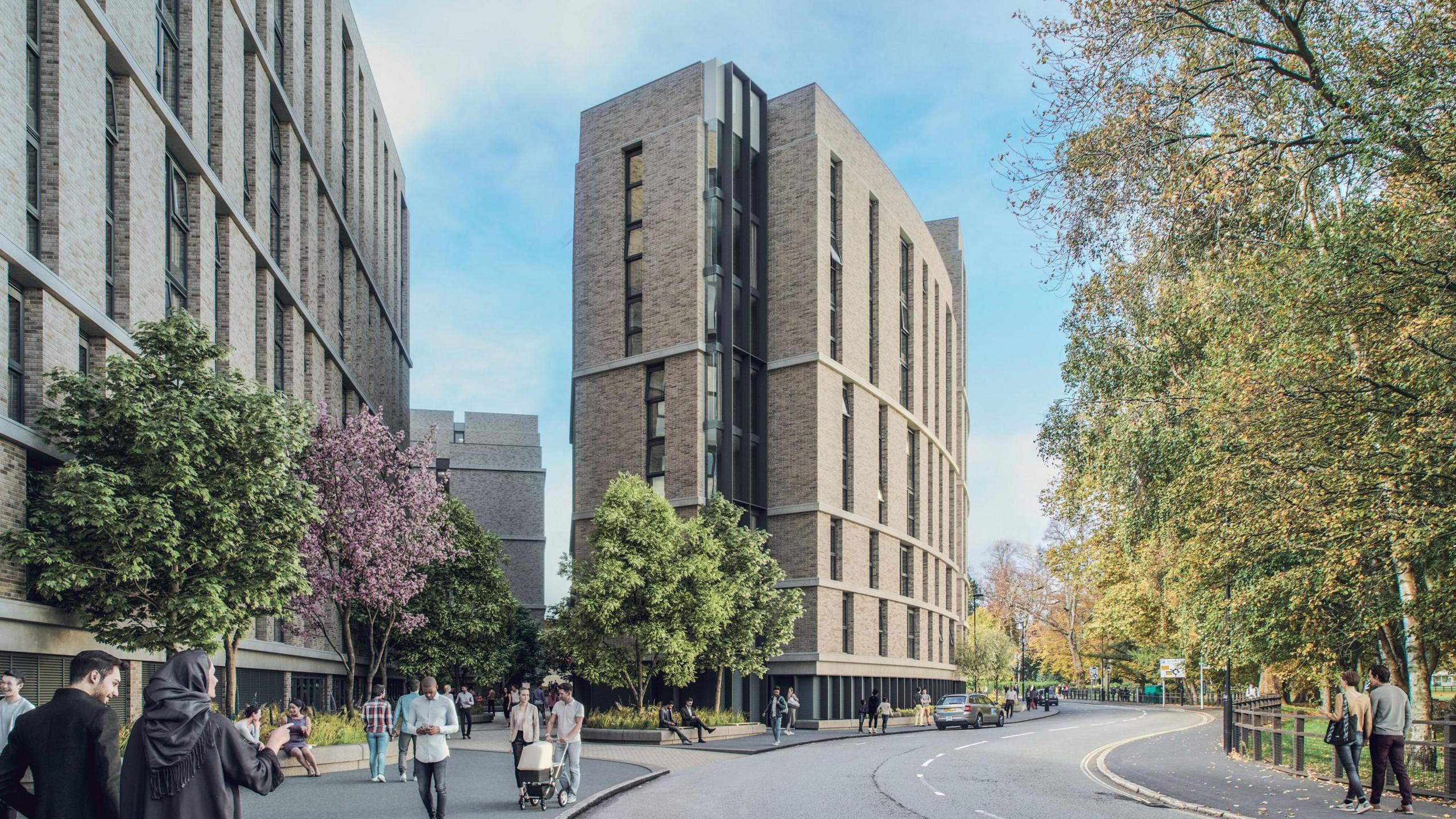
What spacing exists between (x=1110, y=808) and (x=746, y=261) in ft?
109

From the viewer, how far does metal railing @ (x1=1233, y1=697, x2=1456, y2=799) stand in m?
16.1

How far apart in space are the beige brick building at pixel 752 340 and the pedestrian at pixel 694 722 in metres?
7.36

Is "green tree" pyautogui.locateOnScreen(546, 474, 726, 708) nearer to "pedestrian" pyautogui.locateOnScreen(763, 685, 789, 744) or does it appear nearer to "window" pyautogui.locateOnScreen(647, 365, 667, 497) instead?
"pedestrian" pyautogui.locateOnScreen(763, 685, 789, 744)

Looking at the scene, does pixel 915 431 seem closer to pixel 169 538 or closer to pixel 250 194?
pixel 250 194

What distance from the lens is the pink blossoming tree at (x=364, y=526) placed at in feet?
101

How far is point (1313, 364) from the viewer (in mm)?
14250

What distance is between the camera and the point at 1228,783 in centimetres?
1952

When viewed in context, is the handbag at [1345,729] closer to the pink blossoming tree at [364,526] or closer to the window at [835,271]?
the pink blossoming tree at [364,526]

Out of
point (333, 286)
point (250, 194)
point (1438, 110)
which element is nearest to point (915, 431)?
point (333, 286)

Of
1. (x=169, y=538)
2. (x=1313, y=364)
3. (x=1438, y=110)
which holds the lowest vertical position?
(x=169, y=538)

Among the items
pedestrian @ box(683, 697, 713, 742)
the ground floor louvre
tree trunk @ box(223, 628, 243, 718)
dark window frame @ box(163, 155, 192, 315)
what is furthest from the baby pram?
the ground floor louvre

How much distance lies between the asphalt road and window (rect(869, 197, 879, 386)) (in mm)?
21479

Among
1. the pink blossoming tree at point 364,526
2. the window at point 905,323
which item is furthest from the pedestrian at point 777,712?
the window at point 905,323

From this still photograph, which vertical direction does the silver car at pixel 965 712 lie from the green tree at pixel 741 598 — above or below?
below
